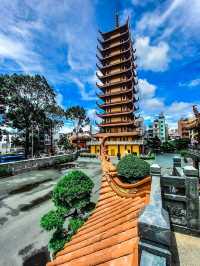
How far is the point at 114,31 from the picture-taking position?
4181 centimetres

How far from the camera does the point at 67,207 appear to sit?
663cm

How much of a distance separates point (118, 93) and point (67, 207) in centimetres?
3594

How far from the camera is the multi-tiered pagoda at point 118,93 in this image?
39.0 meters

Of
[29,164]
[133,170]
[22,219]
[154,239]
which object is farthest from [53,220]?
[29,164]

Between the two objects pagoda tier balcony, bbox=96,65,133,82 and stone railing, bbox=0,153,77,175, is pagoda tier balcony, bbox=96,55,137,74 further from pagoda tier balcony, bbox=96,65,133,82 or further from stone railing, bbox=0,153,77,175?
stone railing, bbox=0,153,77,175

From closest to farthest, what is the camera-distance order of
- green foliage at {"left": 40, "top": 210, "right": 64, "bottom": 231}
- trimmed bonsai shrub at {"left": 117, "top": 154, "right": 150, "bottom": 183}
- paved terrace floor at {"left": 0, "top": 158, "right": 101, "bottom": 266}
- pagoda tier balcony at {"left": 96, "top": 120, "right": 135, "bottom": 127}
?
green foliage at {"left": 40, "top": 210, "right": 64, "bottom": 231} < paved terrace floor at {"left": 0, "top": 158, "right": 101, "bottom": 266} < trimmed bonsai shrub at {"left": 117, "top": 154, "right": 150, "bottom": 183} < pagoda tier balcony at {"left": 96, "top": 120, "right": 135, "bottom": 127}

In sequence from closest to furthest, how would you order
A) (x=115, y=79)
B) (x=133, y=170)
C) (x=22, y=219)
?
(x=22, y=219)
(x=133, y=170)
(x=115, y=79)

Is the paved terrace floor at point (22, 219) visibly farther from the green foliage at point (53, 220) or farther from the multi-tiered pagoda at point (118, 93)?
the multi-tiered pagoda at point (118, 93)

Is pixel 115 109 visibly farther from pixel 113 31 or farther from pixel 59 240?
pixel 59 240

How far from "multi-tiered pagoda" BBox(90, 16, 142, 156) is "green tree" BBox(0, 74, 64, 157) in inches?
515

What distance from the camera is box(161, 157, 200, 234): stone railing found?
4.46 metres

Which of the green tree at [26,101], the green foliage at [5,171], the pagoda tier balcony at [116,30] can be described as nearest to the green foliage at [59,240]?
the green foliage at [5,171]

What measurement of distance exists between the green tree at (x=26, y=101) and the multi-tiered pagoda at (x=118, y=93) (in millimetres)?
13090

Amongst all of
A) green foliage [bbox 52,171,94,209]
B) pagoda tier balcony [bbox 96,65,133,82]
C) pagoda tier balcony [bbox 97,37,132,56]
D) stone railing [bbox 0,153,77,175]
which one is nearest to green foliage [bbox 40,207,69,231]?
green foliage [bbox 52,171,94,209]
